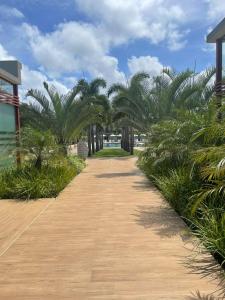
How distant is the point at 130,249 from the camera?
577 centimetres

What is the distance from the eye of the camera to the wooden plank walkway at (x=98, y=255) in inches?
171

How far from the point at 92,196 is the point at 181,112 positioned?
3.45 meters

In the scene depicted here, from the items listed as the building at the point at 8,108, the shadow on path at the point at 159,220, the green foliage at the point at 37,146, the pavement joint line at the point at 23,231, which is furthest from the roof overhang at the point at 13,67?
the shadow on path at the point at 159,220

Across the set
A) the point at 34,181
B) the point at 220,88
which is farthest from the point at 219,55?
the point at 34,181

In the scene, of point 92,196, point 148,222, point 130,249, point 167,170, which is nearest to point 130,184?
point 167,170

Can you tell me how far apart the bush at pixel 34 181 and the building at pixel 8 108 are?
1.78 metres

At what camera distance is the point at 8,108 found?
16219mm

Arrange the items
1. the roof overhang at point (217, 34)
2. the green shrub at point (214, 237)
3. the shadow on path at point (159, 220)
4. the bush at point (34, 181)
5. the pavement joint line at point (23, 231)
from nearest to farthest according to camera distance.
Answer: the green shrub at point (214, 237)
the pavement joint line at point (23, 231)
the shadow on path at point (159, 220)
the bush at point (34, 181)
the roof overhang at point (217, 34)

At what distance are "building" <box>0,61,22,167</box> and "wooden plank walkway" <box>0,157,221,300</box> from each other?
6118 millimetres

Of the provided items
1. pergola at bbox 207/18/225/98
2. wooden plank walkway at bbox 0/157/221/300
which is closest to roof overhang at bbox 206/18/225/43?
pergola at bbox 207/18/225/98

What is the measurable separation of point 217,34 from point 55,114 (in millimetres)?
7585

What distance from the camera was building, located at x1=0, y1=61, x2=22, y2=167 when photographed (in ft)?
Result: 49.0

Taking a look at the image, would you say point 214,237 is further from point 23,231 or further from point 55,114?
point 55,114

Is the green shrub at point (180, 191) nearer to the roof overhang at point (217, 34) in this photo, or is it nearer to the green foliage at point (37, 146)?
the green foliage at point (37, 146)
